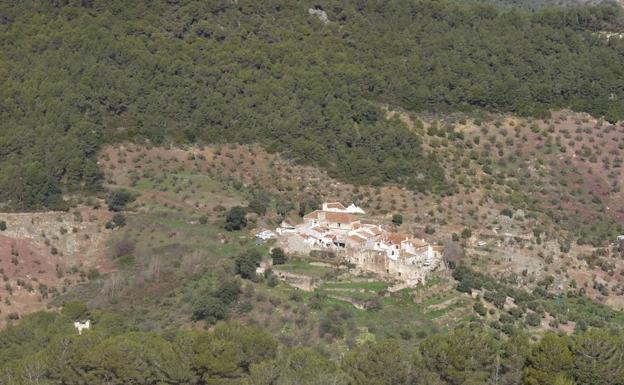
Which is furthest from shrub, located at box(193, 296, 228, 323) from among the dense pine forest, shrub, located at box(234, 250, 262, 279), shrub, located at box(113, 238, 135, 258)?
shrub, located at box(113, 238, 135, 258)

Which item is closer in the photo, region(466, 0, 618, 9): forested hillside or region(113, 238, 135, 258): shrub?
region(113, 238, 135, 258): shrub

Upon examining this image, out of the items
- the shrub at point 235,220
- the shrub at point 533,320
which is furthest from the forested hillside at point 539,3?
the shrub at point 533,320

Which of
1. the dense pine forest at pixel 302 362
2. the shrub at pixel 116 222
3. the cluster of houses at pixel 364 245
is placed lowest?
the shrub at pixel 116 222

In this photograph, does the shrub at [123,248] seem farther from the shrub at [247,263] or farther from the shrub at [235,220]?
the shrub at [247,263]

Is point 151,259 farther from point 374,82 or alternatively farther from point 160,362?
point 374,82

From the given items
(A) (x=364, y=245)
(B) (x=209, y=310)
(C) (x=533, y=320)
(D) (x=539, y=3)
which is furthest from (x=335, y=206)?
(D) (x=539, y=3)

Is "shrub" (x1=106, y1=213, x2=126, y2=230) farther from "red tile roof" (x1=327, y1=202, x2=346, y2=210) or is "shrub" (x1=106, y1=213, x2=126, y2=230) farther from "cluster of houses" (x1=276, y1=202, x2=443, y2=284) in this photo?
"red tile roof" (x1=327, y1=202, x2=346, y2=210)

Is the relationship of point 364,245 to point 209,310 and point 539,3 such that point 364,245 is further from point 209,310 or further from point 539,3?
point 539,3
